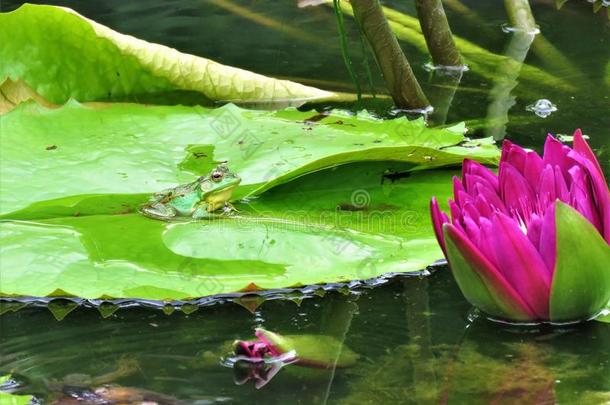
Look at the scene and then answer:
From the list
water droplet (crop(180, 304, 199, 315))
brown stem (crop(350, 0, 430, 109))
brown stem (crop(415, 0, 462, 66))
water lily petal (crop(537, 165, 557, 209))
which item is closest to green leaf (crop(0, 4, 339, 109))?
brown stem (crop(350, 0, 430, 109))

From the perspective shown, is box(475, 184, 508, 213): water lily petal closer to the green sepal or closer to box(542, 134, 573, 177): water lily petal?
box(542, 134, 573, 177): water lily petal

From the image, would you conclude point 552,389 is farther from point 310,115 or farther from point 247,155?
point 310,115

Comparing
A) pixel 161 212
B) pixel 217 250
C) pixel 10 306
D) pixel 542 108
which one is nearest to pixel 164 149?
pixel 161 212

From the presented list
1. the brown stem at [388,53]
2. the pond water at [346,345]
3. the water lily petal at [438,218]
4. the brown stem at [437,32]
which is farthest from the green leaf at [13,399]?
the brown stem at [437,32]

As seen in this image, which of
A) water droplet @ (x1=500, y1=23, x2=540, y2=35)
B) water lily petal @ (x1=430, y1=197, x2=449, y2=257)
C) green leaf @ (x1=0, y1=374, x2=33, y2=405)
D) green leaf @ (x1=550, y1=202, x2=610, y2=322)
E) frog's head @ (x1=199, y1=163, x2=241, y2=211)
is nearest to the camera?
green leaf @ (x1=0, y1=374, x2=33, y2=405)

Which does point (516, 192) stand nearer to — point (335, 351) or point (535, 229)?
point (535, 229)

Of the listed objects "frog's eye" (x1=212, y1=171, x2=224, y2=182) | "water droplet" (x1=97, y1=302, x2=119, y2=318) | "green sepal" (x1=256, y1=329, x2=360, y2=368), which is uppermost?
"frog's eye" (x1=212, y1=171, x2=224, y2=182)

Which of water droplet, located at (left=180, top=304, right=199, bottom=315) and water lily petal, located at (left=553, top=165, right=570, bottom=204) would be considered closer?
water lily petal, located at (left=553, top=165, right=570, bottom=204)
